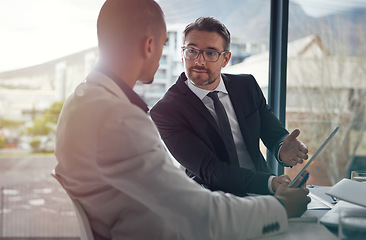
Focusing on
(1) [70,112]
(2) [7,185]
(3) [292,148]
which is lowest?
(2) [7,185]

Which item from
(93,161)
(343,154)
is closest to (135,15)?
(93,161)

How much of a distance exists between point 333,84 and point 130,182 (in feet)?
11.1

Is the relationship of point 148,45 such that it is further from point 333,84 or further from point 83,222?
point 333,84

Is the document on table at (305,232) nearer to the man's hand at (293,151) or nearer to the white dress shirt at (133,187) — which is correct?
the white dress shirt at (133,187)

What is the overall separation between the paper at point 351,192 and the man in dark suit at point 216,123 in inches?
18.0

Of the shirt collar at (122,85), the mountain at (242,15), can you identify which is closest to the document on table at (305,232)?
the shirt collar at (122,85)

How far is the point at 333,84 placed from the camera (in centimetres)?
369

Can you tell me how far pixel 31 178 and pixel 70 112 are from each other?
2925 mm

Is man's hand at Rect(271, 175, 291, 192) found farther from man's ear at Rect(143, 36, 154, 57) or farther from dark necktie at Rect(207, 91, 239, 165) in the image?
man's ear at Rect(143, 36, 154, 57)

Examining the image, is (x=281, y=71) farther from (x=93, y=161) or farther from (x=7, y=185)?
(x=7, y=185)

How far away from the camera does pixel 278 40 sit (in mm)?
2992

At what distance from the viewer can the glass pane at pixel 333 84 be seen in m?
3.49

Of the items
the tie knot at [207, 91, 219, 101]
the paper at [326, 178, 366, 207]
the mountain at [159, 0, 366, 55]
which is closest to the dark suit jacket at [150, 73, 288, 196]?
the tie knot at [207, 91, 219, 101]

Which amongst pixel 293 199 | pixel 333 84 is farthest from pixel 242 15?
pixel 293 199
